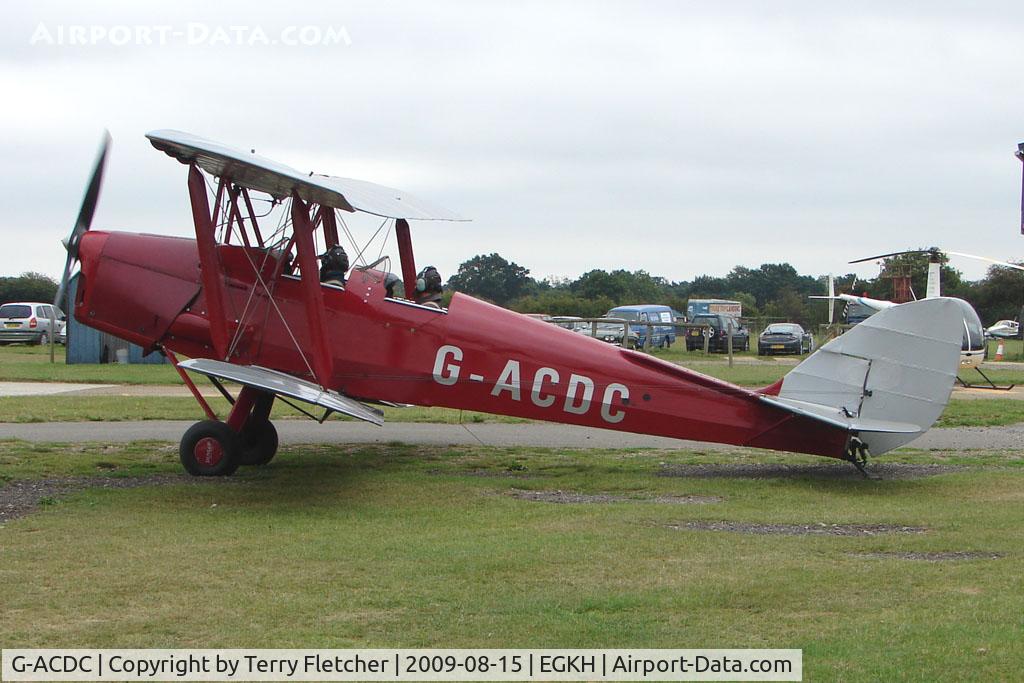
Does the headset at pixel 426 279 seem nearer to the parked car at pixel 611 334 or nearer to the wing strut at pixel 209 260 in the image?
the wing strut at pixel 209 260

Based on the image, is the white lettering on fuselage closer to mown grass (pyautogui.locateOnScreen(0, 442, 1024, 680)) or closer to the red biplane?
the red biplane

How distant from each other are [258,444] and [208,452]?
4.43 ft

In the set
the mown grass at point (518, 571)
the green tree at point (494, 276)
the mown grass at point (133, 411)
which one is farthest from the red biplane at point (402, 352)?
the green tree at point (494, 276)

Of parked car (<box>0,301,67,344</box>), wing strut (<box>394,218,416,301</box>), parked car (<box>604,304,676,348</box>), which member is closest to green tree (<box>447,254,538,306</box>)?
parked car (<box>604,304,676,348</box>)

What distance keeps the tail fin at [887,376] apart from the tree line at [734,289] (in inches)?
1147

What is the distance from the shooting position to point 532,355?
11289 mm

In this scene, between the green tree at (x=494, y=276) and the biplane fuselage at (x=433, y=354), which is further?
the green tree at (x=494, y=276)

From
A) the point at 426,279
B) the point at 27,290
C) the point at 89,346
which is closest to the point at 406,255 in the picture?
the point at 426,279

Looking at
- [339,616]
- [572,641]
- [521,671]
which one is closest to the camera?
[521,671]

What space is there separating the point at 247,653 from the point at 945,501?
7.15 metres

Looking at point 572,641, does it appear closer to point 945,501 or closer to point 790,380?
point 945,501

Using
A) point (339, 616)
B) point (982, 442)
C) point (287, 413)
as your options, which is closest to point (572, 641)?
point (339, 616)

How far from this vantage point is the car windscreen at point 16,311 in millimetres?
42438

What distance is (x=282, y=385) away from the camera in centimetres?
1006
